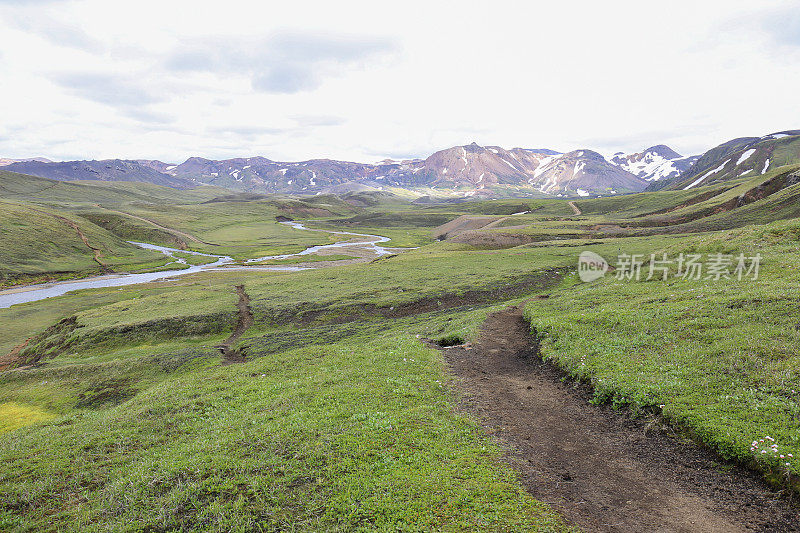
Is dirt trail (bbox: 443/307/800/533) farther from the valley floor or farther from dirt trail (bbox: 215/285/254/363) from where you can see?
dirt trail (bbox: 215/285/254/363)

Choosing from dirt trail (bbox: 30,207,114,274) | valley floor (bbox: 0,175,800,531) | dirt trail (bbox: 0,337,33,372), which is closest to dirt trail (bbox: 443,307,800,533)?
valley floor (bbox: 0,175,800,531)

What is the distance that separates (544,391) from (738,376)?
809 centimetres

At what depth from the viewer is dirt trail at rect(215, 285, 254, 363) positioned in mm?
38875

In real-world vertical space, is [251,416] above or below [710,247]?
below

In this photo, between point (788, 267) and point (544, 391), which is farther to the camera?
point (788, 267)

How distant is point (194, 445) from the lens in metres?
16.1

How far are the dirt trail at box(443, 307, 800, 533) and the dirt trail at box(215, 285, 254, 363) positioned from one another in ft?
93.9

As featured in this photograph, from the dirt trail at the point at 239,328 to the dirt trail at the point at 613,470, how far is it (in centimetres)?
2862

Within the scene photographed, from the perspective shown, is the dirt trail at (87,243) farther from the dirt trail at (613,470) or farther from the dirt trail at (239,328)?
the dirt trail at (613,470)

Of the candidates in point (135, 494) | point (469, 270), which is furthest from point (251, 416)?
point (469, 270)

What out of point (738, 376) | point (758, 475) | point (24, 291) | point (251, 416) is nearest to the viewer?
point (758, 475)

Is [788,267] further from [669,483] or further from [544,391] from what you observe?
[669,483]

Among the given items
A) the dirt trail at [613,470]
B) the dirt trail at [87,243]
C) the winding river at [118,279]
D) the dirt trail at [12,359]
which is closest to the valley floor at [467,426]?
the dirt trail at [613,470]

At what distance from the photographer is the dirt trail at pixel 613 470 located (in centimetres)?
1024
